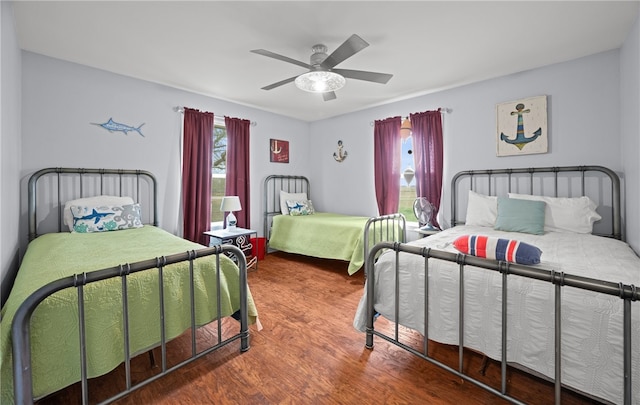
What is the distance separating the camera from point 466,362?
172 cm

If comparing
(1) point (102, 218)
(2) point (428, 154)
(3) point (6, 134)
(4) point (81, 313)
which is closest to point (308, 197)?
(2) point (428, 154)

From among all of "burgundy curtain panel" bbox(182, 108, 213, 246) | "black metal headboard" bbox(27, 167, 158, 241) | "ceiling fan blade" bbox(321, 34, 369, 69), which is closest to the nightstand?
"burgundy curtain panel" bbox(182, 108, 213, 246)

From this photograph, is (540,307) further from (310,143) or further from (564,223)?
(310,143)

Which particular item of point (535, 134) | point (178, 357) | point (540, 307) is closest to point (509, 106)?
point (535, 134)

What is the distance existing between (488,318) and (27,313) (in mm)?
1972

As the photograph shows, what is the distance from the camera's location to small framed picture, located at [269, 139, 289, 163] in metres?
4.68

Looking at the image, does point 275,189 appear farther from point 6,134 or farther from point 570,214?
point 570,214

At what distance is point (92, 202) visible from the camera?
2812 millimetres

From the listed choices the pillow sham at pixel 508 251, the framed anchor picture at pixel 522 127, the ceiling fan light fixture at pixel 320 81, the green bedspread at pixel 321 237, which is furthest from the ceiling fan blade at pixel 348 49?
the framed anchor picture at pixel 522 127

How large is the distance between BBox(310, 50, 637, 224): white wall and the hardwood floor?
235cm

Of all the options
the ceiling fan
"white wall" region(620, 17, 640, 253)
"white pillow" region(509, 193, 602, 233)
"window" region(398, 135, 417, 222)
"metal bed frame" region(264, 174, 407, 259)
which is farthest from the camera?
"window" region(398, 135, 417, 222)

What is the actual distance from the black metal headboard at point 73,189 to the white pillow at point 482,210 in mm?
3709

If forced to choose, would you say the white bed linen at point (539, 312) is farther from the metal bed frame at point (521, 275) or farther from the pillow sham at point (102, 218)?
the pillow sham at point (102, 218)

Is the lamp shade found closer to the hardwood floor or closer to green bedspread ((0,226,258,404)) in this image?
green bedspread ((0,226,258,404))
